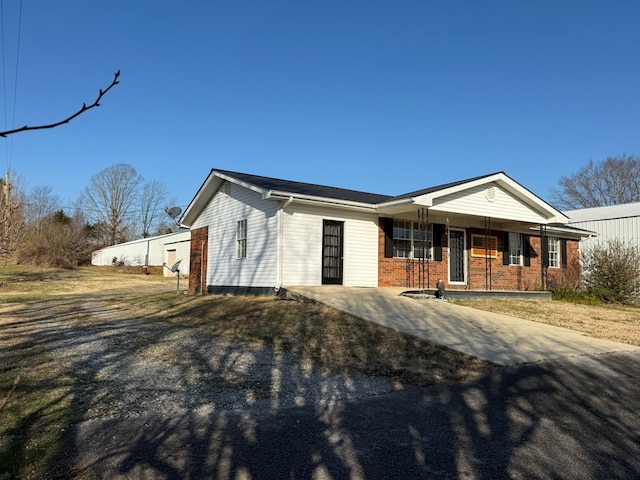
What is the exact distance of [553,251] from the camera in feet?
65.2

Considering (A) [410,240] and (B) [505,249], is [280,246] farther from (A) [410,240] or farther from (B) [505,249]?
(B) [505,249]

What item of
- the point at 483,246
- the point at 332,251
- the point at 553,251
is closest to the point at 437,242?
the point at 483,246

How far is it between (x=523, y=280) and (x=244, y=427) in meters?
16.8

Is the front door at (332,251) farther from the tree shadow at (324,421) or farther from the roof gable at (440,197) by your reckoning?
the tree shadow at (324,421)

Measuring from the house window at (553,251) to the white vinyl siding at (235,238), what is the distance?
12.9 meters

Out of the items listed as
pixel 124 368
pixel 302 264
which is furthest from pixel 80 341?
pixel 302 264

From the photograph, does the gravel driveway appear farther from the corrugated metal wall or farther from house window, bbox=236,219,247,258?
the corrugated metal wall

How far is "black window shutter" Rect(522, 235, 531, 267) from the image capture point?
1864cm

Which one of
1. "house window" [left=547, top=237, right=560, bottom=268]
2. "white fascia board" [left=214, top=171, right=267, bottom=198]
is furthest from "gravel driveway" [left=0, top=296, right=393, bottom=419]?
"house window" [left=547, top=237, right=560, bottom=268]

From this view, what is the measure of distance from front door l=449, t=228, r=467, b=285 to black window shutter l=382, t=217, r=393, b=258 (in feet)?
9.70

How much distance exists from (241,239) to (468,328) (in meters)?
8.16

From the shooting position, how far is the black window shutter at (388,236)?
14.8 metres

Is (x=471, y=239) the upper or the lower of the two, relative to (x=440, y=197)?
lower

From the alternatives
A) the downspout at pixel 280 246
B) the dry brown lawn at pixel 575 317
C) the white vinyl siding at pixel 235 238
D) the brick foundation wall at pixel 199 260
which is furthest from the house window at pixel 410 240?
the brick foundation wall at pixel 199 260
